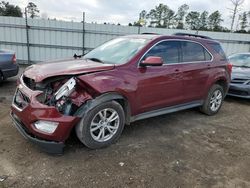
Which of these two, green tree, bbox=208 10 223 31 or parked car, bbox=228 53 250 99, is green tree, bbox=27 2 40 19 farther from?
green tree, bbox=208 10 223 31

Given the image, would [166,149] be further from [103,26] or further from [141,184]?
[103,26]

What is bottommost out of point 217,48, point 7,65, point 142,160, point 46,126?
point 142,160

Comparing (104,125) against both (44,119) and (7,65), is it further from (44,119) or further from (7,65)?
(7,65)

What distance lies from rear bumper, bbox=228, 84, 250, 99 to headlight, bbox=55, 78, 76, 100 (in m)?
5.46

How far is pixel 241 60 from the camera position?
7.70 metres

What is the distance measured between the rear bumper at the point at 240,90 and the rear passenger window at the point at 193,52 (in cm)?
231

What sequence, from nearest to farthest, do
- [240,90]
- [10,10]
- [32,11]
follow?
[240,90], [32,11], [10,10]

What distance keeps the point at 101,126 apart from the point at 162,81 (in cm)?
136

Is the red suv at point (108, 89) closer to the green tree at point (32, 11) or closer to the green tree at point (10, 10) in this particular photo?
the green tree at point (32, 11)

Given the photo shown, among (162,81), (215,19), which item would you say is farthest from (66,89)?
(215,19)

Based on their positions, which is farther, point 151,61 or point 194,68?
point 194,68

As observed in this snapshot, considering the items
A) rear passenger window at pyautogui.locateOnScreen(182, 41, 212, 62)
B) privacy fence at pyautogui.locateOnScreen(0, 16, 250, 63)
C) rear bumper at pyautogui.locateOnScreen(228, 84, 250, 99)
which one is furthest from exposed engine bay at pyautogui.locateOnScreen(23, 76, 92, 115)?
privacy fence at pyautogui.locateOnScreen(0, 16, 250, 63)

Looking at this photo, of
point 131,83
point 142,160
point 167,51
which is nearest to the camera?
point 142,160

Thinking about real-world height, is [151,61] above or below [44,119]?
above
